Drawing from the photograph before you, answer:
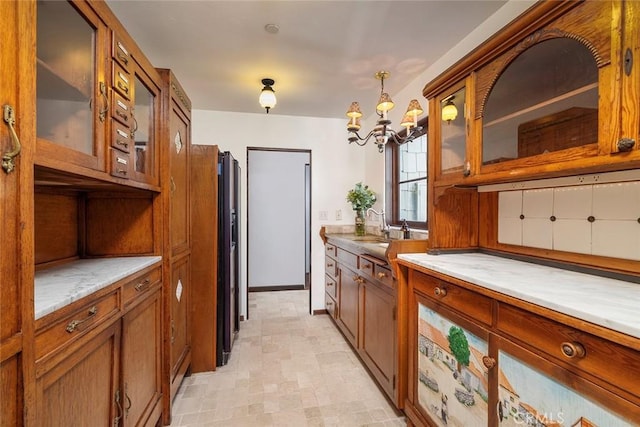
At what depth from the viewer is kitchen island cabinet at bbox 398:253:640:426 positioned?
2.38 ft

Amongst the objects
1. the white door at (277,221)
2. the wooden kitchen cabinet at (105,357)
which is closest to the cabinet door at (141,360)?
the wooden kitchen cabinet at (105,357)

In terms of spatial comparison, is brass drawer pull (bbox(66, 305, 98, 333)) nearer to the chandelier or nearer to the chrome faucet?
the chandelier

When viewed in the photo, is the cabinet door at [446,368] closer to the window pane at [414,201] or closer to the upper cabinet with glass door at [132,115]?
the window pane at [414,201]

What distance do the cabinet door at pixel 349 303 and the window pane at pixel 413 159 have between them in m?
1.15

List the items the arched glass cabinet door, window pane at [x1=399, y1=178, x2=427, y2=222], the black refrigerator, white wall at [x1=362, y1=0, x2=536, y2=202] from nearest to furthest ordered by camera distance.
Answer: the arched glass cabinet door → white wall at [x1=362, y1=0, x2=536, y2=202] → the black refrigerator → window pane at [x1=399, y1=178, x2=427, y2=222]

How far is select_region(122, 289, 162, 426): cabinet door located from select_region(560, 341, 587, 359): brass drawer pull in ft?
5.28

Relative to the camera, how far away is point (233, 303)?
272 cm

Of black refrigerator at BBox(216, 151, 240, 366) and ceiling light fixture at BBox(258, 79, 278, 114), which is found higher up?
ceiling light fixture at BBox(258, 79, 278, 114)

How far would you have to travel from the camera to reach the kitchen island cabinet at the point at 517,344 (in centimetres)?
73

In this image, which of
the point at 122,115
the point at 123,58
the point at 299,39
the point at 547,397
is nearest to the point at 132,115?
the point at 122,115

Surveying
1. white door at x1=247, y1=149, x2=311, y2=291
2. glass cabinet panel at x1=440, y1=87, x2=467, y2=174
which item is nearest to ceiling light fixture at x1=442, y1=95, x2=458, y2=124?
glass cabinet panel at x1=440, y1=87, x2=467, y2=174

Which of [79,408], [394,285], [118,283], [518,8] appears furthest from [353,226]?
[79,408]

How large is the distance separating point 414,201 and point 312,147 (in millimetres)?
1441

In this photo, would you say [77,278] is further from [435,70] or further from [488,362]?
[435,70]
